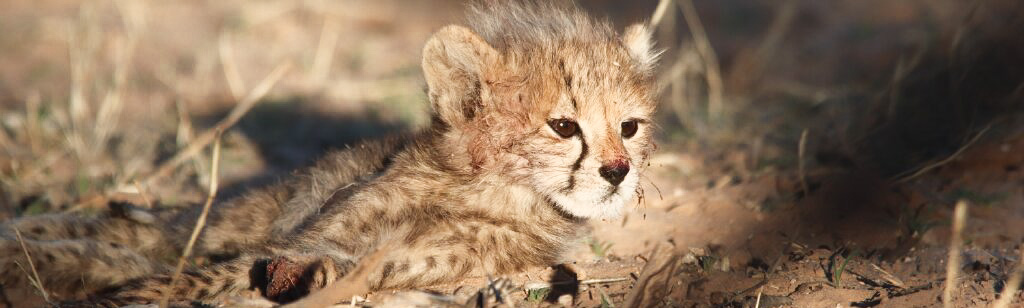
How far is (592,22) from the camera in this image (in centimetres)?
340

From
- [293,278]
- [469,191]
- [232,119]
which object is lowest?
[293,278]

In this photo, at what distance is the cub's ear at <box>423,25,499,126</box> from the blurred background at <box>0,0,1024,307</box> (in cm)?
33

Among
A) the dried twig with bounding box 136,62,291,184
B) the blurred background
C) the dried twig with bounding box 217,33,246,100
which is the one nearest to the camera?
the dried twig with bounding box 136,62,291,184

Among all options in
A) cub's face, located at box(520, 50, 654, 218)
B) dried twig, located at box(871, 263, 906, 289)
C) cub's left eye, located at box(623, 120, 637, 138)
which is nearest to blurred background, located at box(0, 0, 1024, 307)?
dried twig, located at box(871, 263, 906, 289)

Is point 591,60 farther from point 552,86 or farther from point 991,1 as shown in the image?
point 991,1

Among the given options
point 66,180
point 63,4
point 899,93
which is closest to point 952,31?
point 899,93

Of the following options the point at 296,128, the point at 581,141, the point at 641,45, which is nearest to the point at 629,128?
the point at 581,141

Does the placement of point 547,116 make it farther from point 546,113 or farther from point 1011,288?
point 1011,288

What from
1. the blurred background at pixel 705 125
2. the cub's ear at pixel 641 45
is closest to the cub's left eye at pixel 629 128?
the cub's ear at pixel 641 45

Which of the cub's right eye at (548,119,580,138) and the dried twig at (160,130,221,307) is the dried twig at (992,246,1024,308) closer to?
the cub's right eye at (548,119,580,138)

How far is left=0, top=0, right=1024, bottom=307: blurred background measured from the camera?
10.3 feet

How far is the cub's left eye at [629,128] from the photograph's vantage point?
2.97 metres

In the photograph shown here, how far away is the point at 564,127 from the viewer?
9.13 feet

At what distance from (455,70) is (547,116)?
15.0 inches
